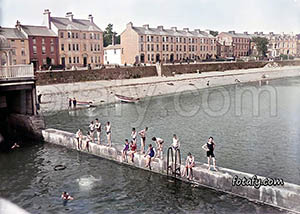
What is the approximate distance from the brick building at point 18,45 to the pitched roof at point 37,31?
1877 mm

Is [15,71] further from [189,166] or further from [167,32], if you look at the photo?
[167,32]

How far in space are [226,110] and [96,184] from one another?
32.3 m

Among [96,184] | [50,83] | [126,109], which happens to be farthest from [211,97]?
[96,184]

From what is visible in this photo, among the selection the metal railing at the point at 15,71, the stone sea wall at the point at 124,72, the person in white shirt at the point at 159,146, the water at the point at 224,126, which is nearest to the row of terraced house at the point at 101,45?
the stone sea wall at the point at 124,72

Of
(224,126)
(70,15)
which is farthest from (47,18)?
(224,126)

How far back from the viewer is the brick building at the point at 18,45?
225 feet

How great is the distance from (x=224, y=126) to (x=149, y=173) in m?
17.7

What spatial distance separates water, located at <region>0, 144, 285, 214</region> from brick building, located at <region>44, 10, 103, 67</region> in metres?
57.3

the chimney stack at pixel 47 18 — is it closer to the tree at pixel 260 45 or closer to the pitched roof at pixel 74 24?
the pitched roof at pixel 74 24

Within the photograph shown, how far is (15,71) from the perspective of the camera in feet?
96.2

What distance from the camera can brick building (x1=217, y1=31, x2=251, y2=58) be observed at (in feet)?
449

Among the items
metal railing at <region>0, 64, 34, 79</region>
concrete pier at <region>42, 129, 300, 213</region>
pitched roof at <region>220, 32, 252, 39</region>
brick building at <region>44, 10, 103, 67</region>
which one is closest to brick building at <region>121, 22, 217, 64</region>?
brick building at <region>44, 10, 103, 67</region>

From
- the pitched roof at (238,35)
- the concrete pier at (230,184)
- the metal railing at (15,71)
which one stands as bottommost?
the concrete pier at (230,184)

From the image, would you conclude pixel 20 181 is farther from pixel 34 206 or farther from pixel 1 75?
pixel 1 75
